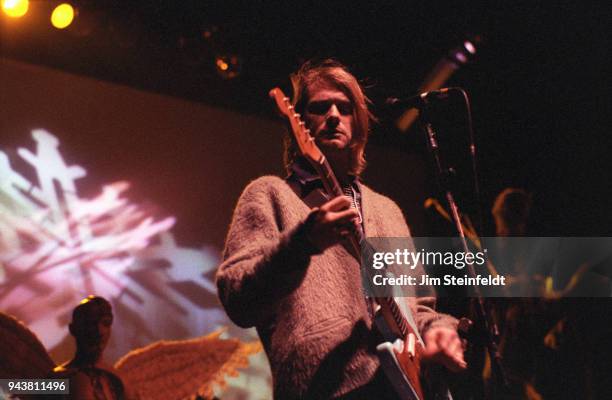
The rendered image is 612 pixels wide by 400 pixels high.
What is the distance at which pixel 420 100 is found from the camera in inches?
86.7

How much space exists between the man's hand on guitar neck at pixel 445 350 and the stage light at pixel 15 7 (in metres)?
3.82

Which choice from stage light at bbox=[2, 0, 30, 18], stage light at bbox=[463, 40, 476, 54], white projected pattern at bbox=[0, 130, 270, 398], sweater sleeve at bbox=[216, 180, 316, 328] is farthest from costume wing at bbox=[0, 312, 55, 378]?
stage light at bbox=[463, 40, 476, 54]

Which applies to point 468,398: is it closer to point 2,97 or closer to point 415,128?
point 415,128

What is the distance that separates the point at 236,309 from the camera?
1568mm

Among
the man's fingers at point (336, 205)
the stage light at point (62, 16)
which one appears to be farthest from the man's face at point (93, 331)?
the stage light at point (62, 16)

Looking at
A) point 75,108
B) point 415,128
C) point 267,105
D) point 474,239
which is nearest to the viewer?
point 75,108

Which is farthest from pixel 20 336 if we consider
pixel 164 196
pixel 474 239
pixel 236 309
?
pixel 474 239

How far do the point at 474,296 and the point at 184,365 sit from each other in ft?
8.93

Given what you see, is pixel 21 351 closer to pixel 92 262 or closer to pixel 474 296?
pixel 92 262

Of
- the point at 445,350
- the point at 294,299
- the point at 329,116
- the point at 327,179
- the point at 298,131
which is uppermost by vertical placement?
the point at 329,116

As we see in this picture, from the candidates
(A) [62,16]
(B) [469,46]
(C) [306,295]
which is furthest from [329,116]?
(A) [62,16]

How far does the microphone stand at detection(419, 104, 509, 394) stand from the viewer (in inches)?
72.9

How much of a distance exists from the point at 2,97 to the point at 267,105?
2.02 metres

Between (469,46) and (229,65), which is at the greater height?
(229,65)
